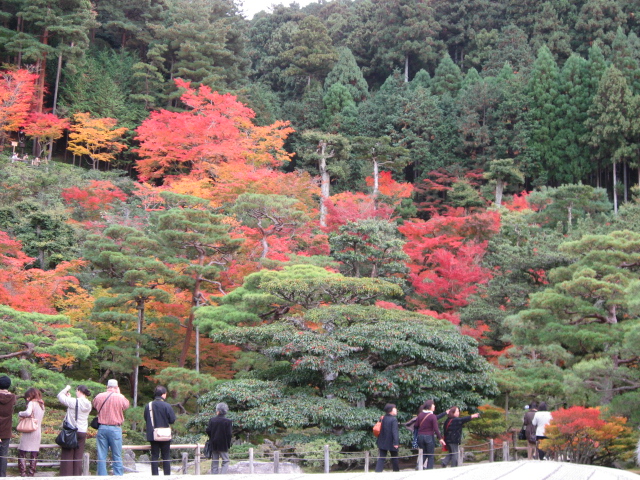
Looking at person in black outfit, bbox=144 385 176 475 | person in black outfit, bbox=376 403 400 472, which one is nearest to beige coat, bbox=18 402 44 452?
person in black outfit, bbox=144 385 176 475

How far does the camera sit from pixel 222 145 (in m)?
28.8

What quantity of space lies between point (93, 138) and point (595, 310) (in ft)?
82.2

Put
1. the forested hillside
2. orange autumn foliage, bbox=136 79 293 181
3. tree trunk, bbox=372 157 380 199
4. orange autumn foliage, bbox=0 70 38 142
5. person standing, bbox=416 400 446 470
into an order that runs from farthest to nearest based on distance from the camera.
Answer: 1. tree trunk, bbox=372 157 380 199
2. orange autumn foliage, bbox=136 79 293 181
3. orange autumn foliage, bbox=0 70 38 142
4. the forested hillside
5. person standing, bbox=416 400 446 470

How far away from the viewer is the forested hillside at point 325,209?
45.6ft

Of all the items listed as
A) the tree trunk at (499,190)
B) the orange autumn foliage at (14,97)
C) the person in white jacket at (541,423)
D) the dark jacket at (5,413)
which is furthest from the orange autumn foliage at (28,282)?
the tree trunk at (499,190)

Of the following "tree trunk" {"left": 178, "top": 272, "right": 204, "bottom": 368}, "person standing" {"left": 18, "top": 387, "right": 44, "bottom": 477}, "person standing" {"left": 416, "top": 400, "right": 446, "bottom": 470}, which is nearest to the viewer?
"person standing" {"left": 18, "top": 387, "right": 44, "bottom": 477}

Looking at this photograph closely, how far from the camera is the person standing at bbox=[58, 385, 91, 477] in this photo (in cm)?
785

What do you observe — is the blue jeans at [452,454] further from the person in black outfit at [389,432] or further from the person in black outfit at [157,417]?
the person in black outfit at [157,417]

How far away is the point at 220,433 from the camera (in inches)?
337

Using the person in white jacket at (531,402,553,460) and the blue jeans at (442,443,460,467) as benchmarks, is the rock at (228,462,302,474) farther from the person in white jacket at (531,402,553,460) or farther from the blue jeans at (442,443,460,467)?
the person in white jacket at (531,402,553,460)

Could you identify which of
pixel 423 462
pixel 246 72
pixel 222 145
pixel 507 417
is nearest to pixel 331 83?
pixel 246 72

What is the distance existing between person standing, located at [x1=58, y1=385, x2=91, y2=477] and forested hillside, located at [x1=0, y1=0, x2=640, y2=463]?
16.1 ft

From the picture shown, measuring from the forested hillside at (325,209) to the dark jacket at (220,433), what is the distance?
13.5ft

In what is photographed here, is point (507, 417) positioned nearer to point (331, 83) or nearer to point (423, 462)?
point (423, 462)
